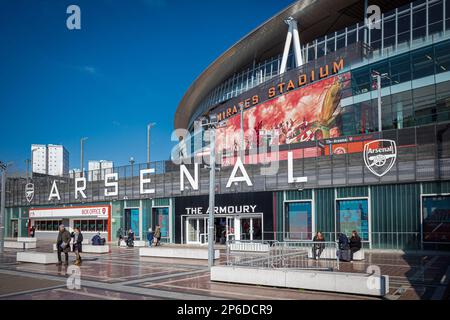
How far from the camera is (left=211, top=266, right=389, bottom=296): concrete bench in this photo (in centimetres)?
1235

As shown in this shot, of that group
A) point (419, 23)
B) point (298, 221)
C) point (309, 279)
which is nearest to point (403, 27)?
point (419, 23)

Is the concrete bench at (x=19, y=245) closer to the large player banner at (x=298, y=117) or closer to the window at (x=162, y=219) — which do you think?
the window at (x=162, y=219)

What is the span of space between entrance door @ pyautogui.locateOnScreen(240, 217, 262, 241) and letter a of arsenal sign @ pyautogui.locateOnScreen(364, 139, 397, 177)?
379 inches

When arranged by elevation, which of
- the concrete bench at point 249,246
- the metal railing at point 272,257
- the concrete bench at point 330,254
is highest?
the concrete bench at point 249,246

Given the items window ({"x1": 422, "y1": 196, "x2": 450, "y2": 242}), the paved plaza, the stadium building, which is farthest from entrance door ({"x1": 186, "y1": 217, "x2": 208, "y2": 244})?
window ({"x1": 422, "y1": 196, "x2": 450, "y2": 242})

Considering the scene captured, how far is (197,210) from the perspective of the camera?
3762 cm

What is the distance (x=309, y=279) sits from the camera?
13461 mm

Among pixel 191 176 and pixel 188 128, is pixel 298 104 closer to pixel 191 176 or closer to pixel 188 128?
pixel 191 176

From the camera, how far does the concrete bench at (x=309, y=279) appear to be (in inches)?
486

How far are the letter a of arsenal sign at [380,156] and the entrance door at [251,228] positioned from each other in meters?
9.61

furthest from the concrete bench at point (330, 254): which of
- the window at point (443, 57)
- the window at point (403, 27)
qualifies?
the window at point (403, 27)

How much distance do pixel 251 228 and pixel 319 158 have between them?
7908mm

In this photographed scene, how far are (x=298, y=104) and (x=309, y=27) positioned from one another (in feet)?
49.3

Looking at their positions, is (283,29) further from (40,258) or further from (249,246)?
(249,246)
